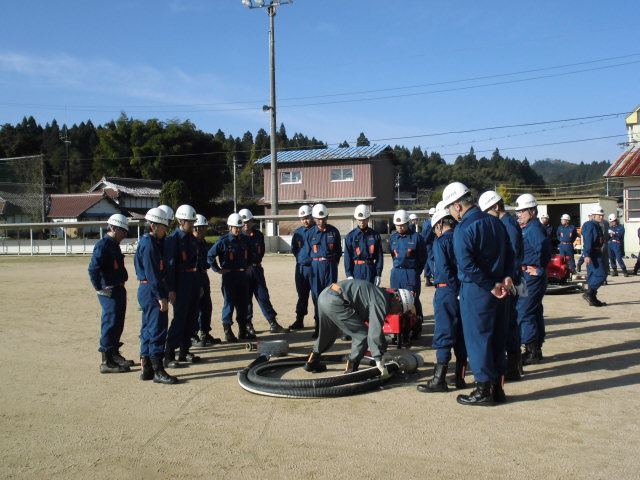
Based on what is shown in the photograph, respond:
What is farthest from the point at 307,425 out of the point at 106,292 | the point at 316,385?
the point at 106,292

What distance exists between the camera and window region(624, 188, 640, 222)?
25.9m

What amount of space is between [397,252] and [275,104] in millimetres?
26437

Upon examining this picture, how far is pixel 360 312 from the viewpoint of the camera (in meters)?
6.52

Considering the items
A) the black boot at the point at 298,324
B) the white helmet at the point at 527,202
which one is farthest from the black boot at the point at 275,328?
the white helmet at the point at 527,202

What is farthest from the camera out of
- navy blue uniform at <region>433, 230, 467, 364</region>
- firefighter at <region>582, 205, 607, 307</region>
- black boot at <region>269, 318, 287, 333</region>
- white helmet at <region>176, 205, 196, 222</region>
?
firefighter at <region>582, 205, 607, 307</region>

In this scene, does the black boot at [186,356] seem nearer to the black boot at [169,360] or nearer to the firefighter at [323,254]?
the black boot at [169,360]

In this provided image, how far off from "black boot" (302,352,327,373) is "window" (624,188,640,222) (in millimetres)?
24601

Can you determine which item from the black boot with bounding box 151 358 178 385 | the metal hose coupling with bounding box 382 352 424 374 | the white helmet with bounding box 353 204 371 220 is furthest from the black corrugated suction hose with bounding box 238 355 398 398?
the white helmet with bounding box 353 204 371 220

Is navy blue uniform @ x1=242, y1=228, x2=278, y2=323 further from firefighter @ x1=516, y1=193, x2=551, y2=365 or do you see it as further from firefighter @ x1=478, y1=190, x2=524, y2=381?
firefighter @ x1=478, y1=190, x2=524, y2=381

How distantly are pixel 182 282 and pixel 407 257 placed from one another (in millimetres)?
3684

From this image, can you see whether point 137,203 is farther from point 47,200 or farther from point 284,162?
point 284,162

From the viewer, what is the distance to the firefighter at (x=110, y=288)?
7.09 metres

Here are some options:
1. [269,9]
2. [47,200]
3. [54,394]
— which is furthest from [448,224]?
[47,200]

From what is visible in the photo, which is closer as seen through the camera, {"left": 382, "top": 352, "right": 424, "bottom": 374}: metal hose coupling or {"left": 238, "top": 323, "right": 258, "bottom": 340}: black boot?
{"left": 382, "top": 352, "right": 424, "bottom": 374}: metal hose coupling
